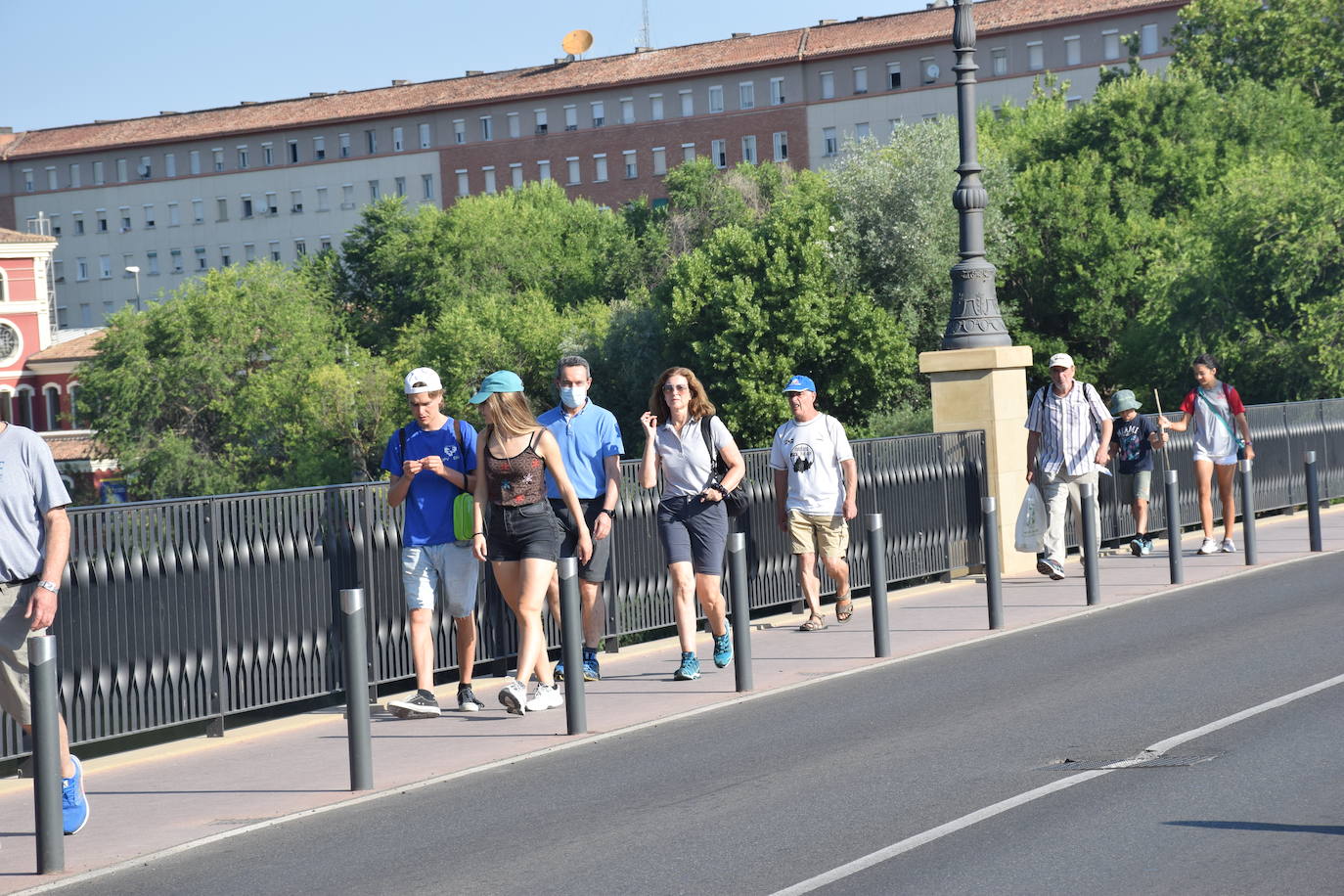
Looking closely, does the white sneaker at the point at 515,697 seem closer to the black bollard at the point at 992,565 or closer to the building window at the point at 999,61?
the black bollard at the point at 992,565

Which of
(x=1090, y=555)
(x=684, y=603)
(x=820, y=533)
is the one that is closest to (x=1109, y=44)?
(x=1090, y=555)

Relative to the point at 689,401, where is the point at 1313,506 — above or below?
below

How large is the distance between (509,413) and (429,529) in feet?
2.53

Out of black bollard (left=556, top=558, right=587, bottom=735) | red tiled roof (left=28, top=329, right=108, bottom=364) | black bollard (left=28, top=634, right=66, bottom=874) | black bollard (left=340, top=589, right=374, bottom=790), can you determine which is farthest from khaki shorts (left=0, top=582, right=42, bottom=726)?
red tiled roof (left=28, top=329, right=108, bottom=364)

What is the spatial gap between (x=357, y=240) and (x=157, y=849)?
3857 inches

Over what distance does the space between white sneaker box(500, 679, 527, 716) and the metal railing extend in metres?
1.09

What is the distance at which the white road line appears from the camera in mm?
6133

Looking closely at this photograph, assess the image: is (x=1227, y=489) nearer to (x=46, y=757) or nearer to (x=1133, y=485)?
(x=1133, y=485)

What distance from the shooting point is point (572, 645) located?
912 centimetres

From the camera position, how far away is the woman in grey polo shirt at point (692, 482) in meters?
11.3

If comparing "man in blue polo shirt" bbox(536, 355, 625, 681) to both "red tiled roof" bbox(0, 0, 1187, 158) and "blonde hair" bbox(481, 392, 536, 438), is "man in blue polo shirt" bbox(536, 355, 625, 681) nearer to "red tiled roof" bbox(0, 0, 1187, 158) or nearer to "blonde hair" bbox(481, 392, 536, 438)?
"blonde hair" bbox(481, 392, 536, 438)

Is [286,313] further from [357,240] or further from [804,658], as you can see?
[804,658]

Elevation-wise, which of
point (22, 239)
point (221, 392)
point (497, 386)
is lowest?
point (497, 386)

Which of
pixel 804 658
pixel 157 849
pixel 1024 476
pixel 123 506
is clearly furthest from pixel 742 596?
pixel 1024 476
